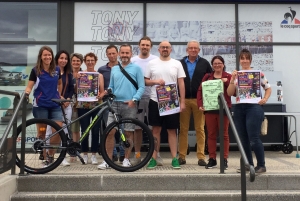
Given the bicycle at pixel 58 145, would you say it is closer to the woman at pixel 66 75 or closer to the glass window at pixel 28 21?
the woman at pixel 66 75

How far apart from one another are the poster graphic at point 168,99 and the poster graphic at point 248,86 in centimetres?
83

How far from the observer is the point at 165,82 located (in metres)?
5.09

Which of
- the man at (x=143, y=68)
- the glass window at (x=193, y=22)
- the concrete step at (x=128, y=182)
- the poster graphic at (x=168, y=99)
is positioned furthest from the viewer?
the glass window at (x=193, y=22)

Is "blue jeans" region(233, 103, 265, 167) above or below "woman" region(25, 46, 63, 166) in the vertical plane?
below

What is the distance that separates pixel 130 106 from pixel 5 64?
4170mm

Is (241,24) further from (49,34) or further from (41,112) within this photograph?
(41,112)

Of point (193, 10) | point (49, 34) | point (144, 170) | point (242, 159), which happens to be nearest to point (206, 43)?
point (193, 10)

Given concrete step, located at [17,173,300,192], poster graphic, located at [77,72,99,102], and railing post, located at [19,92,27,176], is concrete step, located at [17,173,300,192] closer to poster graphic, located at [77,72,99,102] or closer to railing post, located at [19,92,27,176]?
railing post, located at [19,92,27,176]

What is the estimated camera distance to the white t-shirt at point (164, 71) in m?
5.11

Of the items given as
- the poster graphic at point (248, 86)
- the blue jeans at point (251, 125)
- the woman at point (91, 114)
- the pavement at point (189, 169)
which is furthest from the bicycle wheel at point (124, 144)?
the poster graphic at point (248, 86)

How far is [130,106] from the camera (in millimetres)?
4918

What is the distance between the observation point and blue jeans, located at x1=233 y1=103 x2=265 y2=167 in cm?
467

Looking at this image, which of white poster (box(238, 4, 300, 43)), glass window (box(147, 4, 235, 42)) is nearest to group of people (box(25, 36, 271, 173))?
glass window (box(147, 4, 235, 42))

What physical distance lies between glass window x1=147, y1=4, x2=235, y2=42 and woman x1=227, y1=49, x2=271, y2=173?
342cm
